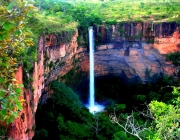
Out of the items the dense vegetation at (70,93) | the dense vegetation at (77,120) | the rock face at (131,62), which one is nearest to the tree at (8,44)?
the dense vegetation at (70,93)

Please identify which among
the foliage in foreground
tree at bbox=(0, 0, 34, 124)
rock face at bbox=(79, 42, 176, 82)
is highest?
tree at bbox=(0, 0, 34, 124)

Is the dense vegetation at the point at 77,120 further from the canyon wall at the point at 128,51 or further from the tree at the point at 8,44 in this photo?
the tree at the point at 8,44

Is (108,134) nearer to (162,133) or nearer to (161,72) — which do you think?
(162,133)

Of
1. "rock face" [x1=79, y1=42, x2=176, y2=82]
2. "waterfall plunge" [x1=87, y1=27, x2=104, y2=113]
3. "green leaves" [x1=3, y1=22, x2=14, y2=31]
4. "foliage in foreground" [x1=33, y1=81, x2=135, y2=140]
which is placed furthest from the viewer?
"rock face" [x1=79, y1=42, x2=176, y2=82]

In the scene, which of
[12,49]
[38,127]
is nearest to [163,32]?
[38,127]

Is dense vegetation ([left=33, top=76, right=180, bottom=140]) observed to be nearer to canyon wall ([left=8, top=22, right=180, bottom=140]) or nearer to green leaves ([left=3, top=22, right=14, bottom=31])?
canyon wall ([left=8, top=22, right=180, bottom=140])

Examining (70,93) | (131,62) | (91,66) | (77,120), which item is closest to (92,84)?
(91,66)

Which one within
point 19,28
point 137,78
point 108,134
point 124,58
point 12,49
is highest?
point 19,28

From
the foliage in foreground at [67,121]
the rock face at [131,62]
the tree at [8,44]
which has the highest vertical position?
the tree at [8,44]

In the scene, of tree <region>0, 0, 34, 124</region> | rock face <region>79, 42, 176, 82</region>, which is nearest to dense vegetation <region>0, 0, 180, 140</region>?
tree <region>0, 0, 34, 124</region>

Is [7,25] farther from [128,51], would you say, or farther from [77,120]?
[128,51]

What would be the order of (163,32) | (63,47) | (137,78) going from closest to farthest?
1. (63,47)
2. (163,32)
3. (137,78)
